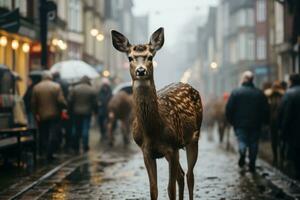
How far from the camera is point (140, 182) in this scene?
45.1 ft

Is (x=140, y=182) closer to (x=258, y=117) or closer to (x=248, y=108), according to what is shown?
(x=248, y=108)

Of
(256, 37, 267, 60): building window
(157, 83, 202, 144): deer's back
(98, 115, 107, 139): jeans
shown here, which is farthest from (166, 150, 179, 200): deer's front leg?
(256, 37, 267, 60): building window

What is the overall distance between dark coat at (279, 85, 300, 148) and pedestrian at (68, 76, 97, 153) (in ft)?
24.6

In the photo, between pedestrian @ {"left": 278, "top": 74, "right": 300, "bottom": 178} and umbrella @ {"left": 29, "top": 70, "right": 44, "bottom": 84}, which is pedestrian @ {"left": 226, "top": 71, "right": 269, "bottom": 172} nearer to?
pedestrian @ {"left": 278, "top": 74, "right": 300, "bottom": 178}

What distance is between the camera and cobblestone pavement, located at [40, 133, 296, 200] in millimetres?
11953

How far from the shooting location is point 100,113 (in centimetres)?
2817

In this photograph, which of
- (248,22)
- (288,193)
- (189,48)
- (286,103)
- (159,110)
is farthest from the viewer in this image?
(189,48)

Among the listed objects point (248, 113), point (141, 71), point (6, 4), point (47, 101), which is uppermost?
point (6, 4)

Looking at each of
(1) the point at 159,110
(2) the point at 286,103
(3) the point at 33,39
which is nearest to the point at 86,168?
(2) the point at 286,103

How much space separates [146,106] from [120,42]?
0.79 metres

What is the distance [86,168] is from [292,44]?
22785 millimetres

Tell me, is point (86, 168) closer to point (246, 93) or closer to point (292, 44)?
point (246, 93)

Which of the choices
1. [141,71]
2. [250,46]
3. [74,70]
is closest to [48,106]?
[74,70]

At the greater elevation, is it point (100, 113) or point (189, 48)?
point (189, 48)
